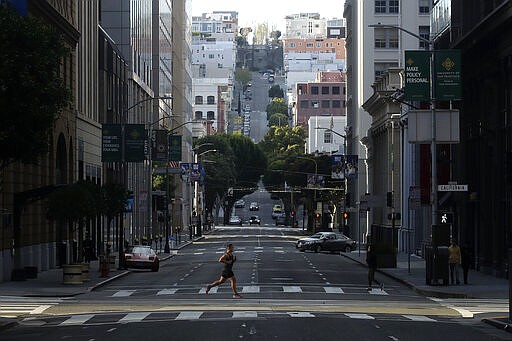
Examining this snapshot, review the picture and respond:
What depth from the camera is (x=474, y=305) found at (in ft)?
125

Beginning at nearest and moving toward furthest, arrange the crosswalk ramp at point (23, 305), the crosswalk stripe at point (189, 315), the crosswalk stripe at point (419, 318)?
1. the crosswalk stripe at point (189, 315)
2. the crosswalk stripe at point (419, 318)
3. the crosswalk ramp at point (23, 305)

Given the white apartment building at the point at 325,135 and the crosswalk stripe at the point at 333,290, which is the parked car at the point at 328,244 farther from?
the white apartment building at the point at 325,135

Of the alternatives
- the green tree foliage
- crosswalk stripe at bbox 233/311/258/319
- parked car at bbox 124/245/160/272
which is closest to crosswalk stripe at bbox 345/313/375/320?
crosswalk stripe at bbox 233/311/258/319

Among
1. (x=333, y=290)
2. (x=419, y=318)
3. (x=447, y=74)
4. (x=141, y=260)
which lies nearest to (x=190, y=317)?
(x=419, y=318)

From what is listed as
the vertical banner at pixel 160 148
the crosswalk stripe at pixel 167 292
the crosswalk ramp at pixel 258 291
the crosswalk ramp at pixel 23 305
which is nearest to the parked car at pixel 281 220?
the vertical banner at pixel 160 148

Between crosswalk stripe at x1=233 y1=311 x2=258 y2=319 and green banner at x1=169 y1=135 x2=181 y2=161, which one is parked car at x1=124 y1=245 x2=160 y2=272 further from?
crosswalk stripe at x1=233 y1=311 x2=258 y2=319

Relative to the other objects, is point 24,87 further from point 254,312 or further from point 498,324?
point 498,324

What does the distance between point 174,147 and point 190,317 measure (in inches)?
2039

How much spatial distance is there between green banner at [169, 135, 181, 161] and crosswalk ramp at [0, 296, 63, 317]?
41968mm

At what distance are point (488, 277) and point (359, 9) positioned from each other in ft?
213

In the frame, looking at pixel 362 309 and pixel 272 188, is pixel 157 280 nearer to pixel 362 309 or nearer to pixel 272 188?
pixel 362 309

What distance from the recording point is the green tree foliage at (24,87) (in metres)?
28.6

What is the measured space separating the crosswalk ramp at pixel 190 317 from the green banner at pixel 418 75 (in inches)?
520

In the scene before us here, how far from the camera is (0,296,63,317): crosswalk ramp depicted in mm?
34094
